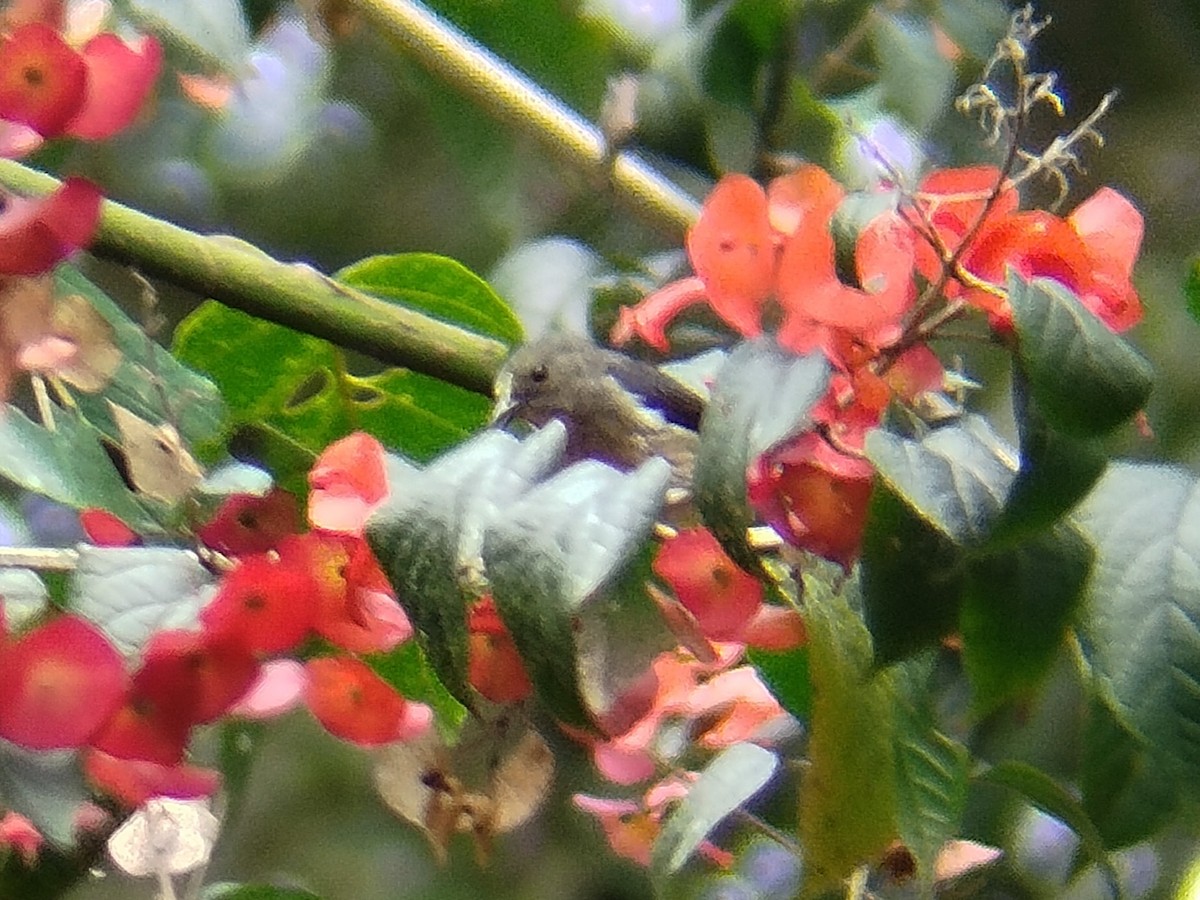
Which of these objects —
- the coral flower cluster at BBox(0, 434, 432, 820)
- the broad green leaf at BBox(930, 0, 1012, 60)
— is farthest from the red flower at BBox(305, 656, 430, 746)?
the broad green leaf at BBox(930, 0, 1012, 60)

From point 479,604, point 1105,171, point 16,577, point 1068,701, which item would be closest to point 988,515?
point 479,604

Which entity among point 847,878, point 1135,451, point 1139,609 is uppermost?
point 1139,609

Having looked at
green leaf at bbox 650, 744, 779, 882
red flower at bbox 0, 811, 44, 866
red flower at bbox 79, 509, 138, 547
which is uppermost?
red flower at bbox 79, 509, 138, 547

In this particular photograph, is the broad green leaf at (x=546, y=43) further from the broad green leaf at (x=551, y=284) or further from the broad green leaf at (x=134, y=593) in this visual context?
the broad green leaf at (x=134, y=593)

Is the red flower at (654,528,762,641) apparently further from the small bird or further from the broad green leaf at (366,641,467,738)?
the broad green leaf at (366,641,467,738)

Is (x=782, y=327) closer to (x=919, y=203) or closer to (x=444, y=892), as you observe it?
(x=919, y=203)

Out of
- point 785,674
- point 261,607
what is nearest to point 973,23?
point 785,674
